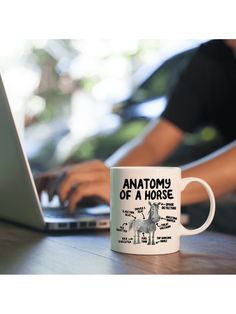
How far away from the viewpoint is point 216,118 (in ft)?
6.80

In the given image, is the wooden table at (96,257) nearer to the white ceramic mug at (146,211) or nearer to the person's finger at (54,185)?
the white ceramic mug at (146,211)

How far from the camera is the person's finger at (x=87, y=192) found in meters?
0.95

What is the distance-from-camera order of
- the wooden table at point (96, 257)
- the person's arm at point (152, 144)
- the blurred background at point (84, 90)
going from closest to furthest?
1. the wooden table at point (96, 257)
2. the person's arm at point (152, 144)
3. the blurred background at point (84, 90)

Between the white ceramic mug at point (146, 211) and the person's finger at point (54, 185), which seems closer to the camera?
the white ceramic mug at point (146, 211)

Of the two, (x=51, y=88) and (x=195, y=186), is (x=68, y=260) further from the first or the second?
(x=51, y=88)

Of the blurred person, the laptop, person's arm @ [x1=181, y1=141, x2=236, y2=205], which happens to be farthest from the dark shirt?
Result: the laptop

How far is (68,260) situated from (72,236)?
0.21m

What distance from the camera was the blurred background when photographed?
247 centimetres

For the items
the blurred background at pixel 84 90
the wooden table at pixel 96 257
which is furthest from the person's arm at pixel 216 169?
the blurred background at pixel 84 90

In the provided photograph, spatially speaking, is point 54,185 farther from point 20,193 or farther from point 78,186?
point 20,193

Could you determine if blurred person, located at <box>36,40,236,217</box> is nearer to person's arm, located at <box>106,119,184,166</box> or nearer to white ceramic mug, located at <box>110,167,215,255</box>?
person's arm, located at <box>106,119,184,166</box>

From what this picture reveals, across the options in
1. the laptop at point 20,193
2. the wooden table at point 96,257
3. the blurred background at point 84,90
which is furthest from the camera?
the blurred background at point 84,90

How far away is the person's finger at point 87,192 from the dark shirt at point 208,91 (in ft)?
2.84

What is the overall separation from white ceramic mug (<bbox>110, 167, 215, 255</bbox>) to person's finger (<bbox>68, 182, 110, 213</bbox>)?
0.30 m
